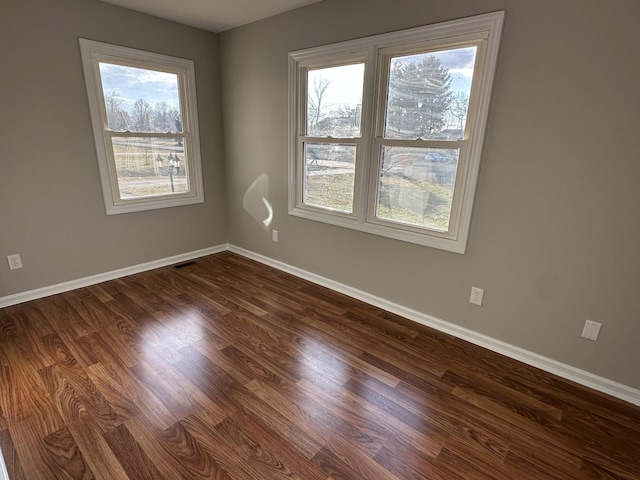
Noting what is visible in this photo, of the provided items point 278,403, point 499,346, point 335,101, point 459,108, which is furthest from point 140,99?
point 499,346

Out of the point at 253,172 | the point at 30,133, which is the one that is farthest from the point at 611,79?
the point at 30,133

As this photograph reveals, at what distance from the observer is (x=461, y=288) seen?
7.68 ft

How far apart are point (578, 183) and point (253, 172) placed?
2834mm

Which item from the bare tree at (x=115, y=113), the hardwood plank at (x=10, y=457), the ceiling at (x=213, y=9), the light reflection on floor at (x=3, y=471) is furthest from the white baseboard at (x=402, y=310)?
the ceiling at (x=213, y=9)

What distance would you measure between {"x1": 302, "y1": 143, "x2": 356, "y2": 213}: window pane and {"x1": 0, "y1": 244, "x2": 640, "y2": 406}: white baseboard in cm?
76

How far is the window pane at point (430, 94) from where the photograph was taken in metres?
2.10

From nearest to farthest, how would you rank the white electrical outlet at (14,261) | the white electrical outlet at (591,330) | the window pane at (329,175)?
the white electrical outlet at (591,330) < the white electrical outlet at (14,261) < the window pane at (329,175)

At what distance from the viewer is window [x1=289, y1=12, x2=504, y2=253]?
6.79 ft

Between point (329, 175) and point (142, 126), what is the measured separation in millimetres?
1885

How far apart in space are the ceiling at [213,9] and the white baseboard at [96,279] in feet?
7.76

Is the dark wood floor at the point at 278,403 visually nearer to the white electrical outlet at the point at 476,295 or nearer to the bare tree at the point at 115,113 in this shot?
the white electrical outlet at the point at 476,295

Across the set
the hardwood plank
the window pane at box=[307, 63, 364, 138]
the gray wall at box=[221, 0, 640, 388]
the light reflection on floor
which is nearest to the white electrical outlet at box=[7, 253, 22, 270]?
the hardwood plank

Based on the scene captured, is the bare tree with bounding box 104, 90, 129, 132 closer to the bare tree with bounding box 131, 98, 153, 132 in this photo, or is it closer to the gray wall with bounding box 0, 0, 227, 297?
the bare tree with bounding box 131, 98, 153, 132

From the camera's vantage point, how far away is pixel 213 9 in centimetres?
279
